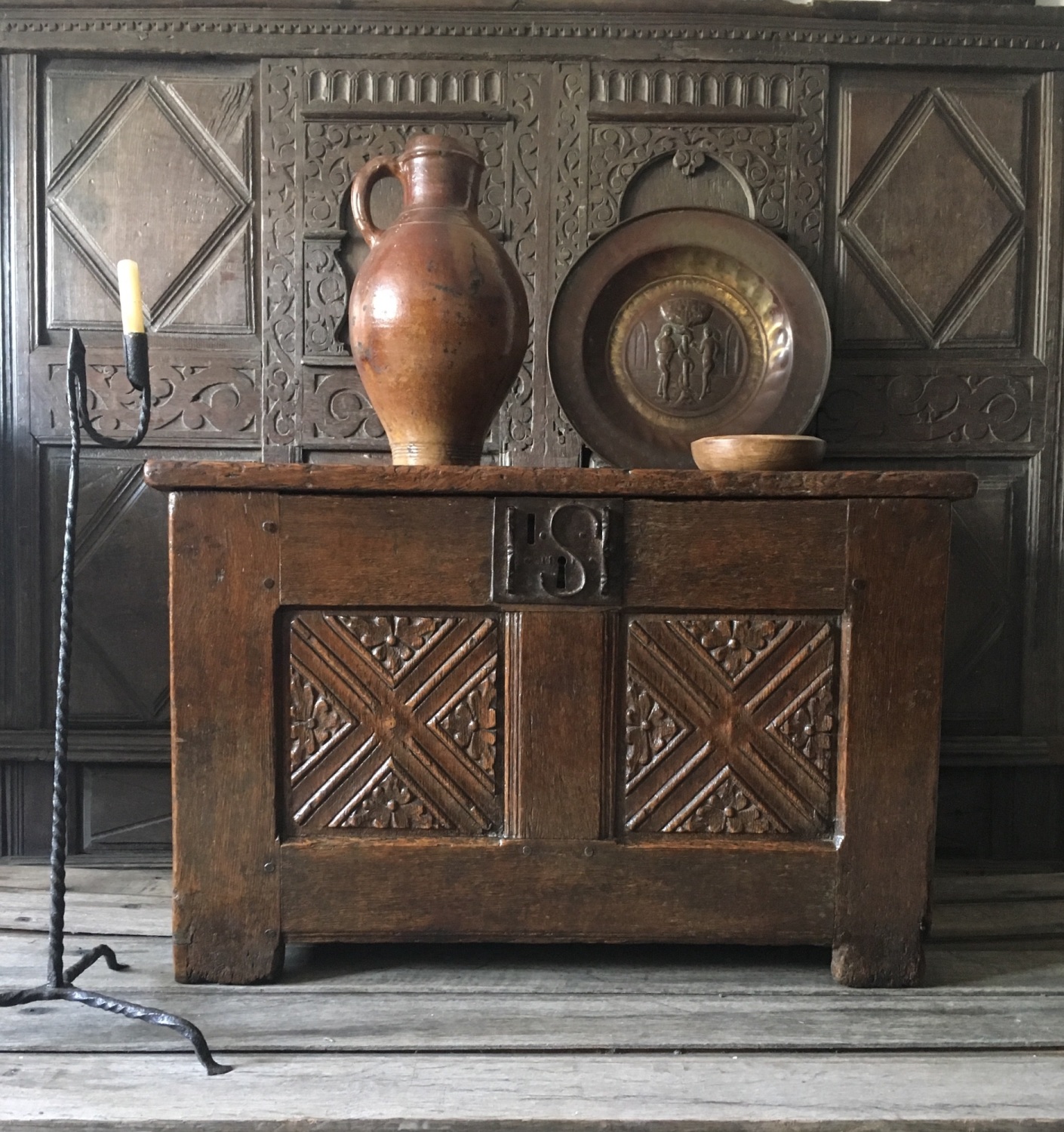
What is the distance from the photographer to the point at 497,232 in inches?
70.4

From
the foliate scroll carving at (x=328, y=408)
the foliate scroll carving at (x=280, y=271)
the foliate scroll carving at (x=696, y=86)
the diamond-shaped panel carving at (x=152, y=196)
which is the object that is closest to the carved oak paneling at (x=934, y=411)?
the foliate scroll carving at (x=696, y=86)

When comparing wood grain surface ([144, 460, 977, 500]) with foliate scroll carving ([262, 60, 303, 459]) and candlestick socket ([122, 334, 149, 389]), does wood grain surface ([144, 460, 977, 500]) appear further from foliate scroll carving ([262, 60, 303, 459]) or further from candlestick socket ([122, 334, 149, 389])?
foliate scroll carving ([262, 60, 303, 459])

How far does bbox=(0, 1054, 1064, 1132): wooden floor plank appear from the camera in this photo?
3.21ft

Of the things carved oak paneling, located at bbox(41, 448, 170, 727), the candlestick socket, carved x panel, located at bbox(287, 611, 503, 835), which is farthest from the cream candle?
carved oak paneling, located at bbox(41, 448, 170, 727)

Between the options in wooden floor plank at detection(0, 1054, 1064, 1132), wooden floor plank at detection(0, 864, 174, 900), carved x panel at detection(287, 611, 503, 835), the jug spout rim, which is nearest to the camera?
wooden floor plank at detection(0, 1054, 1064, 1132)

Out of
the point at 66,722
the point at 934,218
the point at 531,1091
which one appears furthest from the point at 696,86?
the point at 531,1091

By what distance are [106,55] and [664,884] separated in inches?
73.9

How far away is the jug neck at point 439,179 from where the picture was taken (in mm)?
1344

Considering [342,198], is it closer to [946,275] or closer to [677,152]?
[677,152]

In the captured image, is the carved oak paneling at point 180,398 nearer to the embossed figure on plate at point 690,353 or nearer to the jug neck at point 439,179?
the jug neck at point 439,179

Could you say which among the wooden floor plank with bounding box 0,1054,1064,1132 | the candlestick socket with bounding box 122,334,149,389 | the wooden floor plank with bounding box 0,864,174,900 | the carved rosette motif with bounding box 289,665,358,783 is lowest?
the wooden floor plank with bounding box 0,864,174,900

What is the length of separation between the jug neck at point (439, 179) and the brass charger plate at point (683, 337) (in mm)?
444

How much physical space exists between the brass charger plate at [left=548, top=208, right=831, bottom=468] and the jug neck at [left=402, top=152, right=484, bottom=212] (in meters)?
0.44

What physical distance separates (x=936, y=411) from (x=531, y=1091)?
147 centimetres
